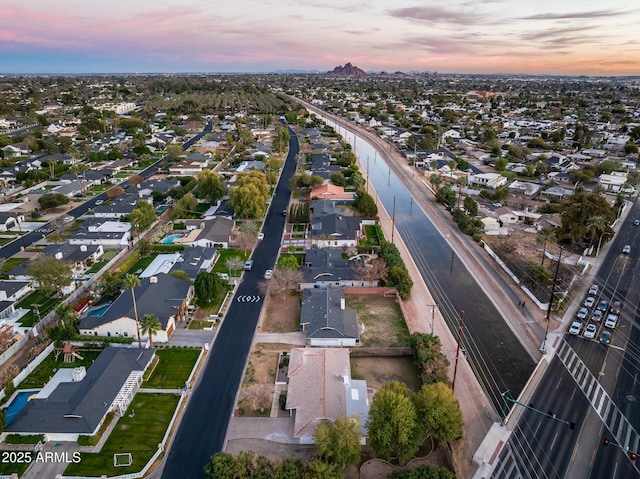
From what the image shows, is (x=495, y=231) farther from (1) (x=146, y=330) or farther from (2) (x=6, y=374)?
(2) (x=6, y=374)

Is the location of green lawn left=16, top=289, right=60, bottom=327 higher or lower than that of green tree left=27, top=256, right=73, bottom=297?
lower

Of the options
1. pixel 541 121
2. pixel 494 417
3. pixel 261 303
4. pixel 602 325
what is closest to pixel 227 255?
pixel 261 303

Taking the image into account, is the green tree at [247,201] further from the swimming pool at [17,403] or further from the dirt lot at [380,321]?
the swimming pool at [17,403]

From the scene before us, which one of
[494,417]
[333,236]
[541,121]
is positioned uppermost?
[541,121]

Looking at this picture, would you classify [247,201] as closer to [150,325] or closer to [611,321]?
[150,325]

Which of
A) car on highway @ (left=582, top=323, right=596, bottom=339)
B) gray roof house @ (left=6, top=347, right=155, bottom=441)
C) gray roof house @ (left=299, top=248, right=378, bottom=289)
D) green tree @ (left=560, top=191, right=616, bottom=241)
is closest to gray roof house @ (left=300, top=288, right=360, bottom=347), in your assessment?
gray roof house @ (left=299, top=248, right=378, bottom=289)

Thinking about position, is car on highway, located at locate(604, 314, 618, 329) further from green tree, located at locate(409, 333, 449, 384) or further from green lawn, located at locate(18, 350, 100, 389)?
green lawn, located at locate(18, 350, 100, 389)
